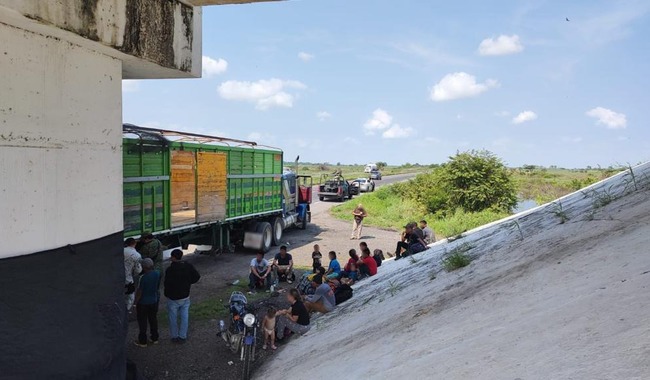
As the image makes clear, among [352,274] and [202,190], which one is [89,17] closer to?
[352,274]

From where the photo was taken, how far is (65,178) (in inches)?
174

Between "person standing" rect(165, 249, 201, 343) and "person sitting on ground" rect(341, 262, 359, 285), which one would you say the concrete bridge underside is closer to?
"person standing" rect(165, 249, 201, 343)

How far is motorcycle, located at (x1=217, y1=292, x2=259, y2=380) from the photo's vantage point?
622cm

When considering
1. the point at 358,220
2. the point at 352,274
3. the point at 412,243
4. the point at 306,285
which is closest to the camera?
the point at 306,285

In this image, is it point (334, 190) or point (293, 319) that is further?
point (334, 190)

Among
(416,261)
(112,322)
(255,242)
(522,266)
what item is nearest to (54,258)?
(112,322)

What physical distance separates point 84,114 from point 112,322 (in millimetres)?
2267

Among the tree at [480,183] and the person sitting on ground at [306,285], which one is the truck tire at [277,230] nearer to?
the person sitting on ground at [306,285]

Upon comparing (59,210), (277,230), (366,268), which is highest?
(59,210)

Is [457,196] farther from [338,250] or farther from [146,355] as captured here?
[146,355]

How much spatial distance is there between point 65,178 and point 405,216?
21.3m

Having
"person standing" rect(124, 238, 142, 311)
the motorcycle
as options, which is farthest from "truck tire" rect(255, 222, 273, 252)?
the motorcycle

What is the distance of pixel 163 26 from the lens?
5379 mm

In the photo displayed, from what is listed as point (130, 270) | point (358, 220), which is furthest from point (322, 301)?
point (358, 220)
